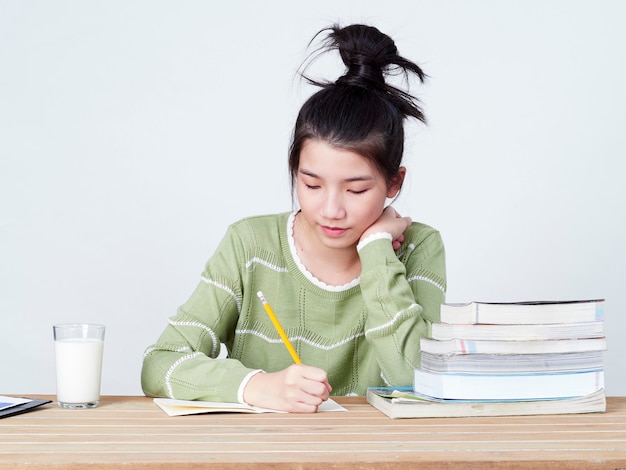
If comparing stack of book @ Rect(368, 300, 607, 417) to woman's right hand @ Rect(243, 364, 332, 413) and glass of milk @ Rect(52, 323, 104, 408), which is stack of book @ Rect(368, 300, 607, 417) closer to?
woman's right hand @ Rect(243, 364, 332, 413)

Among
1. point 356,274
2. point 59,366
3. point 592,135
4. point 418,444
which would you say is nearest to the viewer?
point 418,444

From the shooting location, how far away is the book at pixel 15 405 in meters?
1.31

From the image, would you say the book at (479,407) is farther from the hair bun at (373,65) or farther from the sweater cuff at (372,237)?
the hair bun at (373,65)

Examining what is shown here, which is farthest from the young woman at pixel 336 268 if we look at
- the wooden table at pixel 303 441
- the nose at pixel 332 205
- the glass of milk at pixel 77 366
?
the wooden table at pixel 303 441

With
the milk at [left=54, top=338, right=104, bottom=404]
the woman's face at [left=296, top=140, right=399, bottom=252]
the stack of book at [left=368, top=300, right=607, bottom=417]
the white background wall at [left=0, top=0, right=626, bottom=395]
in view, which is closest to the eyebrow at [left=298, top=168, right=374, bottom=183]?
the woman's face at [left=296, top=140, right=399, bottom=252]

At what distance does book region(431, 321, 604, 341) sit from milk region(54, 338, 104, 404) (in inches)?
Result: 21.7

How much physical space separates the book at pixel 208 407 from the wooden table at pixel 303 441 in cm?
2

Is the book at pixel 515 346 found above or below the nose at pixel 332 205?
below

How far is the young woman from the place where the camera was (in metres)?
1.73

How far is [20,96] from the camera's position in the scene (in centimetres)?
328

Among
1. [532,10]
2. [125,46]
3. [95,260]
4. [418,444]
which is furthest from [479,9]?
[418,444]

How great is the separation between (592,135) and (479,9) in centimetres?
64

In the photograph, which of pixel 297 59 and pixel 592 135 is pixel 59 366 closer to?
pixel 297 59

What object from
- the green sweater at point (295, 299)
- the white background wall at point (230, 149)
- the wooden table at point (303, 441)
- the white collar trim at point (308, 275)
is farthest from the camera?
the white background wall at point (230, 149)
